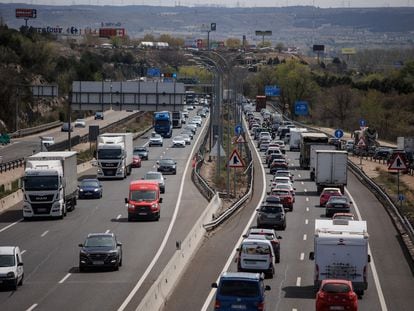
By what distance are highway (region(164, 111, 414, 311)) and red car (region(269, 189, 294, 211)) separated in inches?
25.0

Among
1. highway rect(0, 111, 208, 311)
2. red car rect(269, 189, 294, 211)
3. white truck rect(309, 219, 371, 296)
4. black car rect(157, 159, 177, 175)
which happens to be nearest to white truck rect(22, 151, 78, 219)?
highway rect(0, 111, 208, 311)

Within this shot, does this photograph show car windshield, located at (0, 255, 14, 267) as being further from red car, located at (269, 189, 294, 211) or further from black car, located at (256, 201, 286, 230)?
red car, located at (269, 189, 294, 211)

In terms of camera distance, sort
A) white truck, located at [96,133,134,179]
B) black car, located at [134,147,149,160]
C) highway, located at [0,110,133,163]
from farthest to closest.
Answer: highway, located at [0,110,133,163]
black car, located at [134,147,149,160]
white truck, located at [96,133,134,179]

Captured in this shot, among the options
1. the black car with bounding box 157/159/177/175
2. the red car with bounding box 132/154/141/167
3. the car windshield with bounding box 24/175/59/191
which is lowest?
the red car with bounding box 132/154/141/167

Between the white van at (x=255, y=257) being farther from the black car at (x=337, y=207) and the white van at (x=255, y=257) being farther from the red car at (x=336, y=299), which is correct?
the black car at (x=337, y=207)

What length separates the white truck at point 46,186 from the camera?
52.0 meters

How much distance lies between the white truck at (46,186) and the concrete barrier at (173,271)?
7.19 meters

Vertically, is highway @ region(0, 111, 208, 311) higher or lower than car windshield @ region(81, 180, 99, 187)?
higher

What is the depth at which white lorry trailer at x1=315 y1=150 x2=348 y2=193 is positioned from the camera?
230 ft

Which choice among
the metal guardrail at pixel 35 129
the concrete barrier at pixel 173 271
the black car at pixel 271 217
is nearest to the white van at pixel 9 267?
the concrete barrier at pixel 173 271

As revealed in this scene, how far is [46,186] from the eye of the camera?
171 feet

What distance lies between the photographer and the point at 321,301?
2791 centimetres

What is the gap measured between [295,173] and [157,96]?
12389mm

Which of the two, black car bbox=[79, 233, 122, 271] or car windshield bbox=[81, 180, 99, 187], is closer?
black car bbox=[79, 233, 122, 271]
